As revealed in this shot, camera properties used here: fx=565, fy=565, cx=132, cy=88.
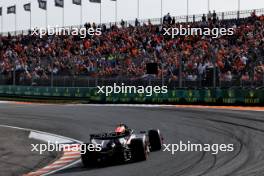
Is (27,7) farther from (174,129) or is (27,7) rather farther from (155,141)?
(155,141)

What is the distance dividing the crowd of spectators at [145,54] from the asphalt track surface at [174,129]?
272 centimetres

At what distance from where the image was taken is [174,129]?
20.0 metres

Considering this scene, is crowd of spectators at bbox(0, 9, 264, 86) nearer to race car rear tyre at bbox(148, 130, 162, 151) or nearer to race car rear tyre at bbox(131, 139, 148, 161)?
race car rear tyre at bbox(148, 130, 162, 151)

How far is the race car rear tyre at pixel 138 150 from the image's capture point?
13266 millimetres

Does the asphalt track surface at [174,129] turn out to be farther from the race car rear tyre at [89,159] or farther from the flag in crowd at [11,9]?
the flag in crowd at [11,9]

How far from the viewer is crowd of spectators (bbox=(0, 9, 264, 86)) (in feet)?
90.0

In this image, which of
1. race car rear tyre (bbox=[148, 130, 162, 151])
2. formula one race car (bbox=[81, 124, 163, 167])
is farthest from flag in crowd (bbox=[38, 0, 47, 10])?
formula one race car (bbox=[81, 124, 163, 167])

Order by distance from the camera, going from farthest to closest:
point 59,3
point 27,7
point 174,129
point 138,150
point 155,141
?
point 27,7 < point 59,3 < point 174,129 < point 155,141 < point 138,150

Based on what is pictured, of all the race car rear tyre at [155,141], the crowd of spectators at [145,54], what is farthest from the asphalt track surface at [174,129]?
the crowd of spectators at [145,54]

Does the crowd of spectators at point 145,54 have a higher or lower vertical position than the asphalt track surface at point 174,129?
higher

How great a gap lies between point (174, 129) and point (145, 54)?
12211 millimetres

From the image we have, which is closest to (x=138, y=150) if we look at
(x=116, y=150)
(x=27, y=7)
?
(x=116, y=150)

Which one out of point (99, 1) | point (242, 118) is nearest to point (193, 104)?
point (242, 118)

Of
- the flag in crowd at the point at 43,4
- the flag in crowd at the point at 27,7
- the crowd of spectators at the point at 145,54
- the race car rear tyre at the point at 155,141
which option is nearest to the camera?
the race car rear tyre at the point at 155,141
